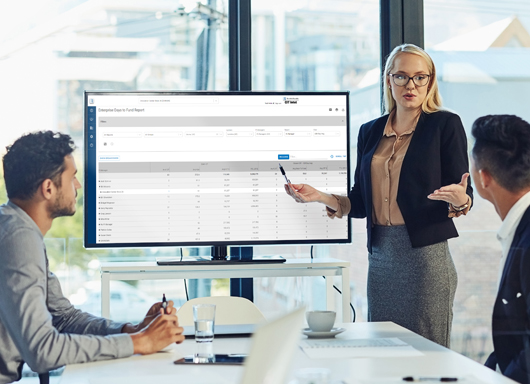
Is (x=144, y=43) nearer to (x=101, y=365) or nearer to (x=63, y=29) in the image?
(x=63, y=29)

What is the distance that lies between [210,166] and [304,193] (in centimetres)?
54

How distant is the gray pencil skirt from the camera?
8.25 ft

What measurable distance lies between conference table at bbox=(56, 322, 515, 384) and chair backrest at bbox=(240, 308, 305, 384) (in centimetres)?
52

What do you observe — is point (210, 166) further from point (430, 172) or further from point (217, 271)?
point (430, 172)

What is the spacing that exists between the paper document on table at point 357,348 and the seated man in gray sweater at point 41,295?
36 cm

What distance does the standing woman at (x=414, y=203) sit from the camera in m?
2.52

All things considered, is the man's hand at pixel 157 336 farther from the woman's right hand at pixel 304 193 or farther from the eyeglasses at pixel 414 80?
the eyeglasses at pixel 414 80

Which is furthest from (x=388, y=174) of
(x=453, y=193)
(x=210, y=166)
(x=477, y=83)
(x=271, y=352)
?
(x=271, y=352)

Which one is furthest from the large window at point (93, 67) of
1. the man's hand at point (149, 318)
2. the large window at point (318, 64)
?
the man's hand at point (149, 318)

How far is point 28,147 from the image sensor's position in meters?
1.90

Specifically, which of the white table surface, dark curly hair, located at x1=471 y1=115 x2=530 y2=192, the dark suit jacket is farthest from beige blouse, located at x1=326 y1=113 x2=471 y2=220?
the dark suit jacket

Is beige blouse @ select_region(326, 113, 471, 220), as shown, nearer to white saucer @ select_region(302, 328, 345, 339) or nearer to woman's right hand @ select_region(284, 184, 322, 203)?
woman's right hand @ select_region(284, 184, 322, 203)

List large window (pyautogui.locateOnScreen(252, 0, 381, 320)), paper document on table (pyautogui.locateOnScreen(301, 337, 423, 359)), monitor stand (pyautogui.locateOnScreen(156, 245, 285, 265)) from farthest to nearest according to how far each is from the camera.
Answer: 1. large window (pyautogui.locateOnScreen(252, 0, 381, 320))
2. monitor stand (pyautogui.locateOnScreen(156, 245, 285, 265))
3. paper document on table (pyautogui.locateOnScreen(301, 337, 423, 359))

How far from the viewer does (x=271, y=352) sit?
75 centimetres
